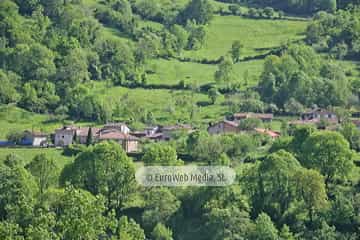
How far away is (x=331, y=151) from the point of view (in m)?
77.8

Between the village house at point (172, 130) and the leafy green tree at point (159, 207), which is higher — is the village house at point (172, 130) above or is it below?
above

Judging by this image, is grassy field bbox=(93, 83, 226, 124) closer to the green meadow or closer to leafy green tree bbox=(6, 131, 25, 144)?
the green meadow

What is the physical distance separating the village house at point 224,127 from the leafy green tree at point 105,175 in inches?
833

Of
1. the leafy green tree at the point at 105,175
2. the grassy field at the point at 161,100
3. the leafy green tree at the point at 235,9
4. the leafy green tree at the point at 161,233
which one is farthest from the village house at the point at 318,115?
the leafy green tree at the point at 235,9

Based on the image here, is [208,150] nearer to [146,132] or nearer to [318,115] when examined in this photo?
[146,132]

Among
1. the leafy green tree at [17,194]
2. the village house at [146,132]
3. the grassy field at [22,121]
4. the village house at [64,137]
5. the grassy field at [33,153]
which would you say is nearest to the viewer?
the leafy green tree at [17,194]

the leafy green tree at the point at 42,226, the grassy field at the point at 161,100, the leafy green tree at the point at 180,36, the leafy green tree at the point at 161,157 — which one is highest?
the leafy green tree at the point at 180,36

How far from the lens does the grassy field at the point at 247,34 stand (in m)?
136

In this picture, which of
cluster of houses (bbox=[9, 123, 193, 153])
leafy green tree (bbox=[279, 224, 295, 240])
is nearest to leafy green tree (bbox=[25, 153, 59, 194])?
cluster of houses (bbox=[9, 123, 193, 153])

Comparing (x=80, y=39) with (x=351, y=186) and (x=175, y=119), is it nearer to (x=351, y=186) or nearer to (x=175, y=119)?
(x=175, y=119)

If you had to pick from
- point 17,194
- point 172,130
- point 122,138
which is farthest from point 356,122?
point 17,194

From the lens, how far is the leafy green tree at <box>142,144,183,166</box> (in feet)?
259

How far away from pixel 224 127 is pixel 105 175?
2381 cm

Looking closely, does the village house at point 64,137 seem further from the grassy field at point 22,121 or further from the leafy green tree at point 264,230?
the leafy green tree at point 264,230
